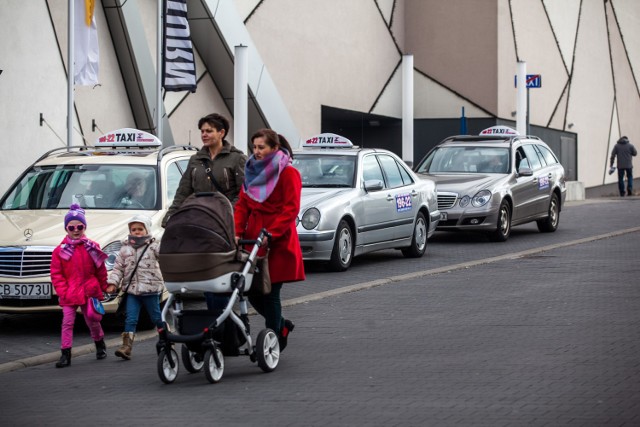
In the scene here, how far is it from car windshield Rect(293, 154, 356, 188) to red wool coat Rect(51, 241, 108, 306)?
24.3 feet

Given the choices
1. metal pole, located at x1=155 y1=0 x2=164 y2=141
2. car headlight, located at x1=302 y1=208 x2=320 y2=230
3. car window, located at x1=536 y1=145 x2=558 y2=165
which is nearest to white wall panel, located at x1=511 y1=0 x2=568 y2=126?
car window, located at x1=536 y1=145 x2=558 y2=165

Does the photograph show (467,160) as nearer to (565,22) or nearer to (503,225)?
(503,225)

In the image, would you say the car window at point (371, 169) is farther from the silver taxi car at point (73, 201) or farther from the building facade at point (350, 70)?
the building facade at point (350, 70)

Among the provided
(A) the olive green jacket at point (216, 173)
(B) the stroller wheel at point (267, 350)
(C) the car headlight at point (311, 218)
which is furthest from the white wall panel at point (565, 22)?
(B) the stroller wheel at point (267, 350)

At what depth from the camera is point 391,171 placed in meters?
17.5

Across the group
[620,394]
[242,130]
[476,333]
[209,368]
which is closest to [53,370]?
[209,368]

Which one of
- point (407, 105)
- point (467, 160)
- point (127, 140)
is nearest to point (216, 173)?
point (127, 140)

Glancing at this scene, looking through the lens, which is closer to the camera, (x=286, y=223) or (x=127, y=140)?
(x=286, y=223)

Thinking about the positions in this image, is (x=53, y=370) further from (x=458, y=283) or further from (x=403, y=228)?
(x=403, y=228)

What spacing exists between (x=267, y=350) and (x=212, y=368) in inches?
21.2

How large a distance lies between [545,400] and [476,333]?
9.68 ft

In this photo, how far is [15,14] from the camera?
782 inches

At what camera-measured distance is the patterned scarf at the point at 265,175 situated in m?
8.63

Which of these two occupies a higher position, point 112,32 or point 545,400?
point 112,32
